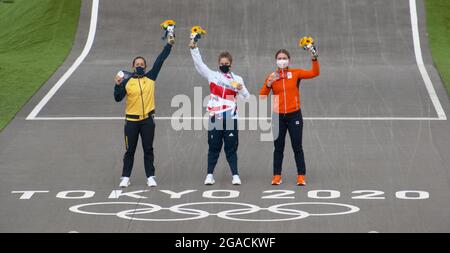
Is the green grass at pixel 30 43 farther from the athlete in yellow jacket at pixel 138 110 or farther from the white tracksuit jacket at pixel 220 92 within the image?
the white tracksuit jacket at pixel 220 92

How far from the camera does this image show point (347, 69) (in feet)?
84.7

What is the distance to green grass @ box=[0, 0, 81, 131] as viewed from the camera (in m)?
24.1

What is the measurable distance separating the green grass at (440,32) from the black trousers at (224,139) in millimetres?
10290

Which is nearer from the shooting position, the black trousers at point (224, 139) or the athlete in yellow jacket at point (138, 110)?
the athlete in yellow jacket at point (138, 110)

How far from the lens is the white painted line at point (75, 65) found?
21.7 m

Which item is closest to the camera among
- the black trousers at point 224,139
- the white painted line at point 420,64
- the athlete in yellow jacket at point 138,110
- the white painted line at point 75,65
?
the athlete in yellow jacket at point 138,110

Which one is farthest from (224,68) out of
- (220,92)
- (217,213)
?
(217,213)

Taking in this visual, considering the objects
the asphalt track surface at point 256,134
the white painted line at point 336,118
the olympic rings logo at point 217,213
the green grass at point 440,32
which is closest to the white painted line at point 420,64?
the white painted line at point 336,118

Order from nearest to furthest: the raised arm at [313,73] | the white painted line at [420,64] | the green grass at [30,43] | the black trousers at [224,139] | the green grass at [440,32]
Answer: the raised arm at [313,73] → the black trousers at [224,139] → the white painted line at [420,64] → the green grass at [30,43] → the green grass at [440,32]

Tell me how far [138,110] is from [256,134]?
4.37 metres

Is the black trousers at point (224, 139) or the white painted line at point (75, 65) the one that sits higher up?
the white painted line at point (75, 65)

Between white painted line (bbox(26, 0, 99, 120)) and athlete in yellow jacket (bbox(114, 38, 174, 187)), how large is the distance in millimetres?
5957
